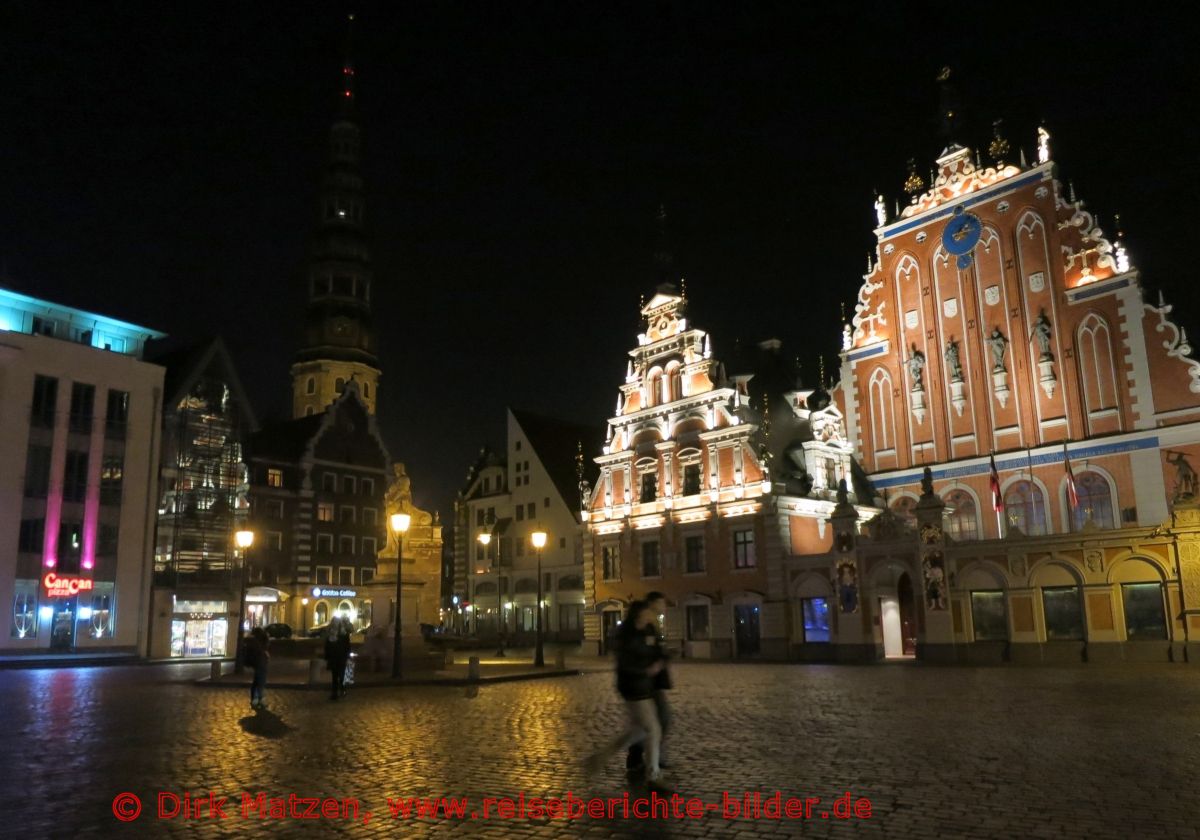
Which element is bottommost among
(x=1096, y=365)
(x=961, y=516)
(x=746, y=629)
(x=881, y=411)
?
(x=746, y=629)

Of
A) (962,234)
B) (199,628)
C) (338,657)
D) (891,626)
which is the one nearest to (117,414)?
(199,628)

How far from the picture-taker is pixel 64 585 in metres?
47.2

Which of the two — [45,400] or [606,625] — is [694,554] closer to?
[606,625]

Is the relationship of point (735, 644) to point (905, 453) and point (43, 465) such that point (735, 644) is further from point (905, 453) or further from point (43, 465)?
point (43, 465)

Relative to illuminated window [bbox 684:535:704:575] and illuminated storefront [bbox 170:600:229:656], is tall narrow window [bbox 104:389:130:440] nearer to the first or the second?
illuminated storefront [bbox 170:600:229:656]

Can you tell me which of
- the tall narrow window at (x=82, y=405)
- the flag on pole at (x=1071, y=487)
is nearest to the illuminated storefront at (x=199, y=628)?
the tall narrow window at (x=82, y=405)

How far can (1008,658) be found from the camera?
35531 millimetres

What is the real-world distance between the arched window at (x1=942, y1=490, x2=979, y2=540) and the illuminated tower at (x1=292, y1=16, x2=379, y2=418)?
202 ft

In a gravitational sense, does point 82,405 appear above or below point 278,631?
above

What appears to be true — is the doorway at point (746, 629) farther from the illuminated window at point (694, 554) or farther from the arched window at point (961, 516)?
the arched window at point (961, 516)

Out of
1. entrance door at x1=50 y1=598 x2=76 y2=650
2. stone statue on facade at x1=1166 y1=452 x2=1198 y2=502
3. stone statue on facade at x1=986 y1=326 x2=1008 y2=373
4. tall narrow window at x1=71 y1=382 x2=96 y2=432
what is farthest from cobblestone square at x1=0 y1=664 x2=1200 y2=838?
tall narrow window at x1=71 y1=382 x2=96 y2=432

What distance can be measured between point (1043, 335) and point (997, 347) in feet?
7.00

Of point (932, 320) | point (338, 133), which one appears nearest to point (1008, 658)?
point (932, 320)

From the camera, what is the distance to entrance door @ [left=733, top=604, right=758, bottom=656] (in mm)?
43656
